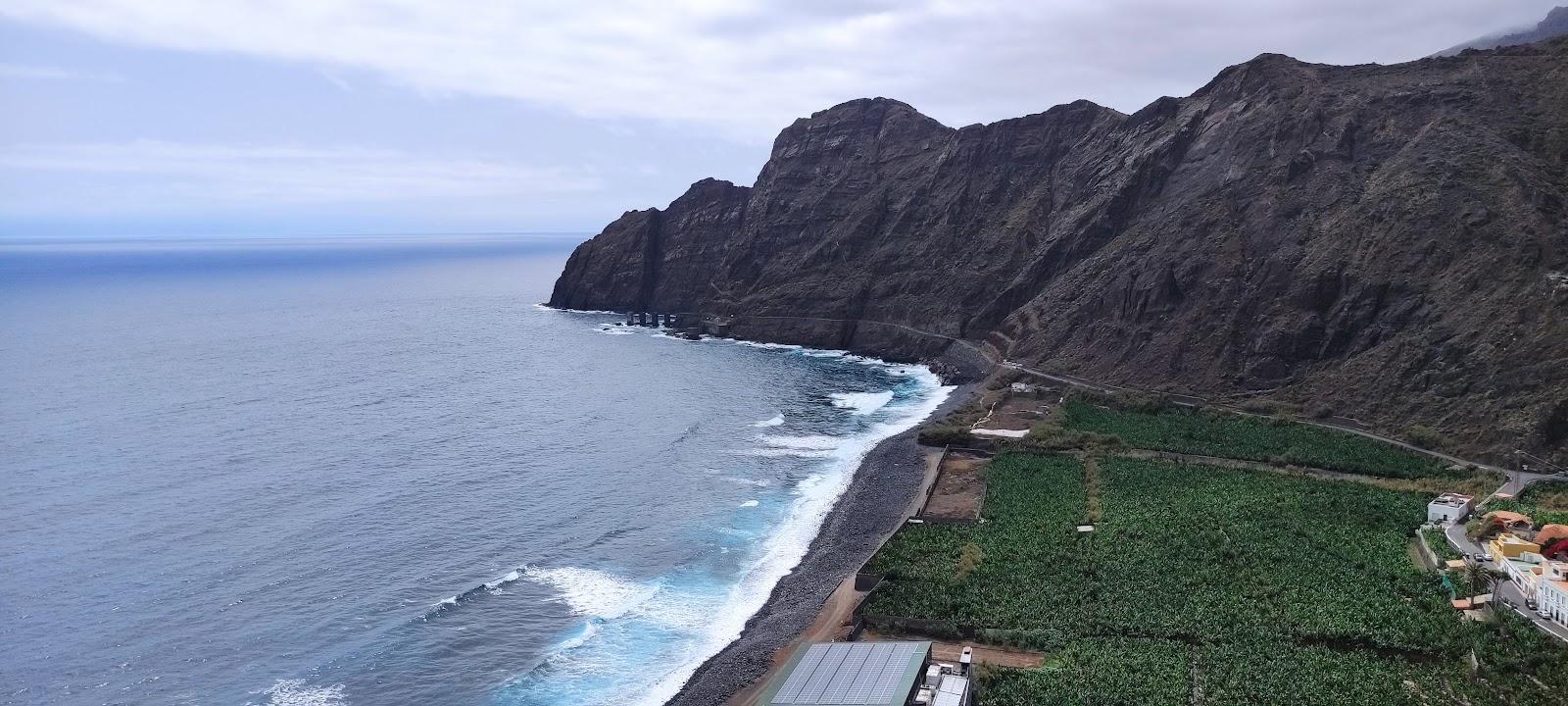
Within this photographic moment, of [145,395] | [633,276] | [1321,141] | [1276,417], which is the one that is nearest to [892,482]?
[1276,417]

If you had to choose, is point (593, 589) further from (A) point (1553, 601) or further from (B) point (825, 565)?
(A) point (1553, 601)

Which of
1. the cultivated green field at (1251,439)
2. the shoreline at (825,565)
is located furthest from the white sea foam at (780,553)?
the cultivated green field at (1251,439)

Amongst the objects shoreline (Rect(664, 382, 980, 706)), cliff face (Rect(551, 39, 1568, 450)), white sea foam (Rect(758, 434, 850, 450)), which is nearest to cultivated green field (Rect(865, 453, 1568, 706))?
shoreline (Rect(664, 382, 980, 706))

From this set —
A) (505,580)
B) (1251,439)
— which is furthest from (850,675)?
(1251,439)

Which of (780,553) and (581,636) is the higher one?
(780,553)

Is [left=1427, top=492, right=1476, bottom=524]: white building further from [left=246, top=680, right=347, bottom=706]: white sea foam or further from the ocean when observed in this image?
[left=246, top=680, right=347, bottom=706]: white sea foam

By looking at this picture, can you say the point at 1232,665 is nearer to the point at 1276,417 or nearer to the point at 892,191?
the point at 1276,417

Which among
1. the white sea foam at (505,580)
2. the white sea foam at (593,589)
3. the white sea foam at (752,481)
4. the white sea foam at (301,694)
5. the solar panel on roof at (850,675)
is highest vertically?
the solar panel on roof at (850,675)

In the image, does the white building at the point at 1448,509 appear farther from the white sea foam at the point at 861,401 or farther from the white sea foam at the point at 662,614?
the white sea foam at the point at 861,401
